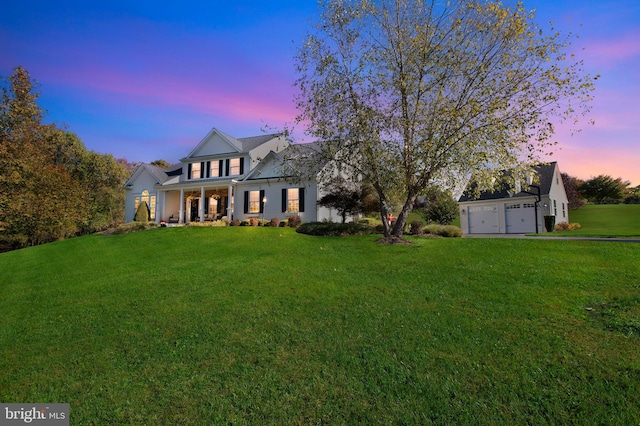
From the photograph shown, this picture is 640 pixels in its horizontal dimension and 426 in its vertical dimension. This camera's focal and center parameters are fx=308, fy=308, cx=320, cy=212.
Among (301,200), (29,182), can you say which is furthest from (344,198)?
(29,182)

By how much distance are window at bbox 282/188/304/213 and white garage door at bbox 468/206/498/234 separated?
54.1 ft

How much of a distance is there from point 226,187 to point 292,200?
268 inches

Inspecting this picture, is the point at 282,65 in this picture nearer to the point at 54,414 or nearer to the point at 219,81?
the point at 219,81

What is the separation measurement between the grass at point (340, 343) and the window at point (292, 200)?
12591mm

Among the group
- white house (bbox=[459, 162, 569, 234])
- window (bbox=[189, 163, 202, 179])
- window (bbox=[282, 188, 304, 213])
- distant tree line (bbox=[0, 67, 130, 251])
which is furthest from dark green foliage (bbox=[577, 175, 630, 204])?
distant tree line (bbox=[0, 67, 130, 251])

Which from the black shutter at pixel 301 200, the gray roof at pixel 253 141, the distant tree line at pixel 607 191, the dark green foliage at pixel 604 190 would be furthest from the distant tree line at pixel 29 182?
the dark green foliage at pixel 604 190

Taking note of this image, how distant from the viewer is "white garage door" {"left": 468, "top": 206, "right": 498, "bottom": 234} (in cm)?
2653

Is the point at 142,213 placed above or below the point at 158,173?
below

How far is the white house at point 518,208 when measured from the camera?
2403 cm

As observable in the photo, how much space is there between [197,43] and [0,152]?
16.5 metres

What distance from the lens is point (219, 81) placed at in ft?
48.1

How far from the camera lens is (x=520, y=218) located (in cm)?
2481

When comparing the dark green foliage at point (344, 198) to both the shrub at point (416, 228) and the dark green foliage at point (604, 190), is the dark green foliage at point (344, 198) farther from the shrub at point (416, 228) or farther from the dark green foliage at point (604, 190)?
the dark green foliage at point (604, 190)

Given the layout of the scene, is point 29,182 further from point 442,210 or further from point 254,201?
point 442,210
